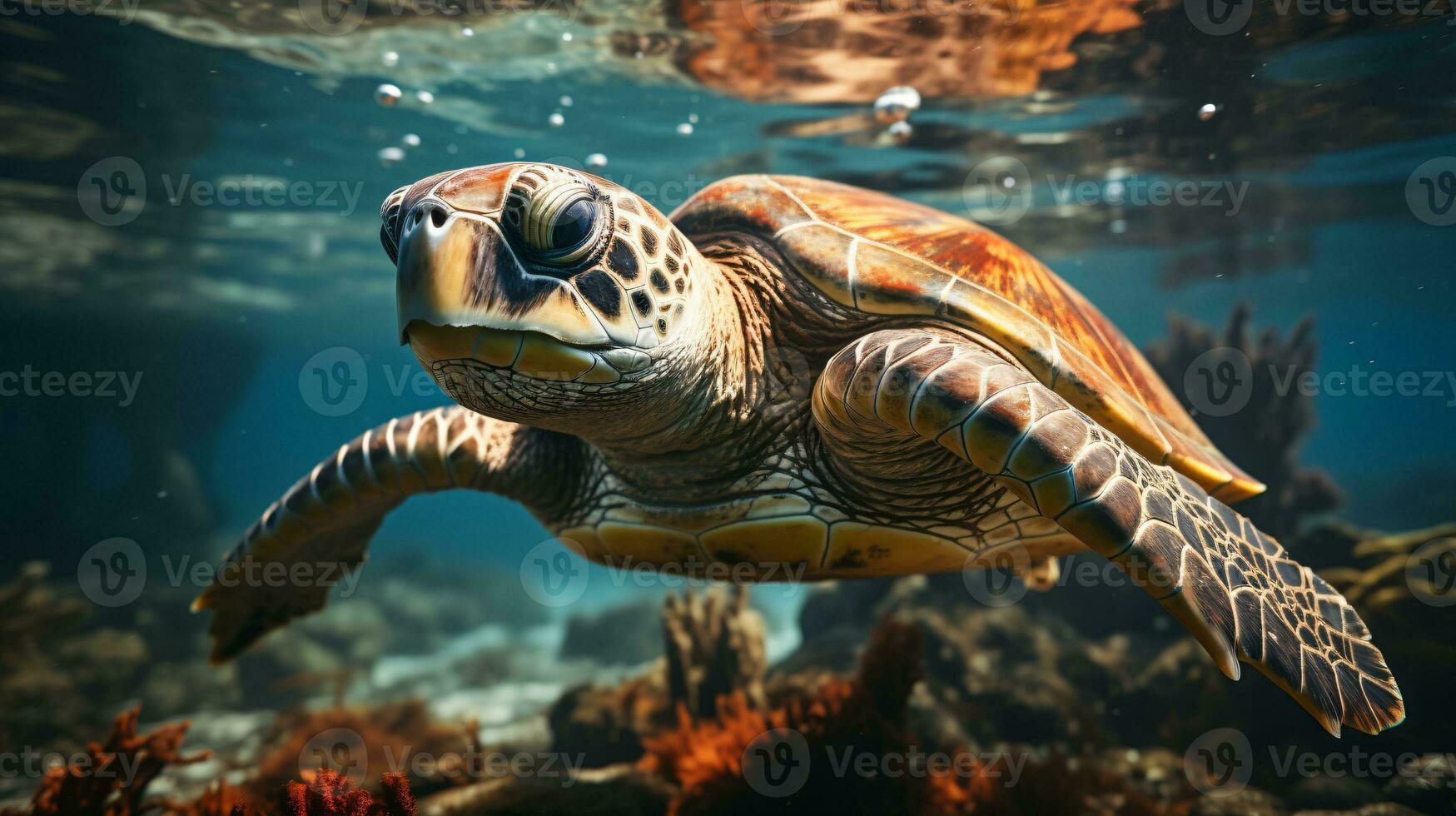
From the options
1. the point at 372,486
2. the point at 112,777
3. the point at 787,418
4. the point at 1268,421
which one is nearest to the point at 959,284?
the point at 787,418

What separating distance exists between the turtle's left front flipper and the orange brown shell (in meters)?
0.36

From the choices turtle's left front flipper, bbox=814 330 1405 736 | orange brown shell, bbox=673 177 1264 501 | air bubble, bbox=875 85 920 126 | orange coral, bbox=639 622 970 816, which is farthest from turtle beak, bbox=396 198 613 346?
air bubble, bbox=875 85 920 126

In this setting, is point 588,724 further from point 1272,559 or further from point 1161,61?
point 1161,61

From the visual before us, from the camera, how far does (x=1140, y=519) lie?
177 cm

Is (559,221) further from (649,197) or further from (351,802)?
(649,197)

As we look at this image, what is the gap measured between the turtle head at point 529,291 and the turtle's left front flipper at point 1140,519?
76 centimetres

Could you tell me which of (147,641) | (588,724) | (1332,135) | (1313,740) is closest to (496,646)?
(147,641)

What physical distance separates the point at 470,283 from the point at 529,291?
0.14 m

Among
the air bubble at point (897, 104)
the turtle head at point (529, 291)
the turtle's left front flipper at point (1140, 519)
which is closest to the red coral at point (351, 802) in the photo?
the turtle head at point (529, 291)

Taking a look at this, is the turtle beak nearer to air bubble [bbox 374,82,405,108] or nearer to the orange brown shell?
the orange brown shell

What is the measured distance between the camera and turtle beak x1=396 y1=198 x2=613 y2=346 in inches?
63.3

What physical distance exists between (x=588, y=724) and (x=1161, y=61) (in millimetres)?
9503

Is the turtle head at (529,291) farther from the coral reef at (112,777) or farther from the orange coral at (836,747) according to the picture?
the coral reef at (112,777)

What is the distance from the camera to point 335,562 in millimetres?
3855
